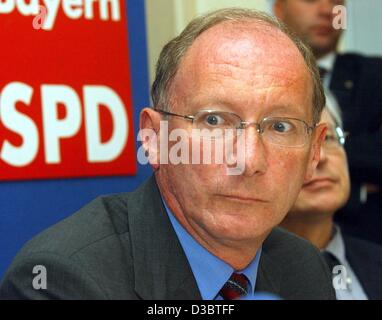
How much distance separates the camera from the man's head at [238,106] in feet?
4.53

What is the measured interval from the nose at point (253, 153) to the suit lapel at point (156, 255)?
0.65 ft

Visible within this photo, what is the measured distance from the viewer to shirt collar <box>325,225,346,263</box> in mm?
2395

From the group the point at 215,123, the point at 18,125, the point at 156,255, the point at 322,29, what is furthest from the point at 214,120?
the point at 322,29

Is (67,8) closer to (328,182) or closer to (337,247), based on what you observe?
(328,182)

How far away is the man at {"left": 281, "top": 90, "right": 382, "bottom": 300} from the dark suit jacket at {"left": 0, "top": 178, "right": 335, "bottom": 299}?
79 centimetres

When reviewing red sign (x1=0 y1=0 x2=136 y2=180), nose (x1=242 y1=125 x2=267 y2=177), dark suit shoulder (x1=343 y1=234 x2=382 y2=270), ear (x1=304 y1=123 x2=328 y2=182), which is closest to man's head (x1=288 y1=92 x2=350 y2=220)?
dark suit shoulder (x1=343 y1=234 x2=382 y2=270)

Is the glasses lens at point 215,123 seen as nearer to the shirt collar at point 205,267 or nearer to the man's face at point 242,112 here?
the man's face at point 242,112

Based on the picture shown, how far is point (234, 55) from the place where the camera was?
4.65ft

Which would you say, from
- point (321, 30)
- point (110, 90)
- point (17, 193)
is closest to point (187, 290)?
point (17, 193)

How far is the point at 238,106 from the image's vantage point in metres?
1.39

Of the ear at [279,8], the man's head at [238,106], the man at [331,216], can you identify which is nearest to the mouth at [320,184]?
the man at [331,216]

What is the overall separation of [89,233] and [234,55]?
0.41 meters

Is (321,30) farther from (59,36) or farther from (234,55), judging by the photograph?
(234,55)

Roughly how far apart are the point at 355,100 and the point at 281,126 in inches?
50.1
